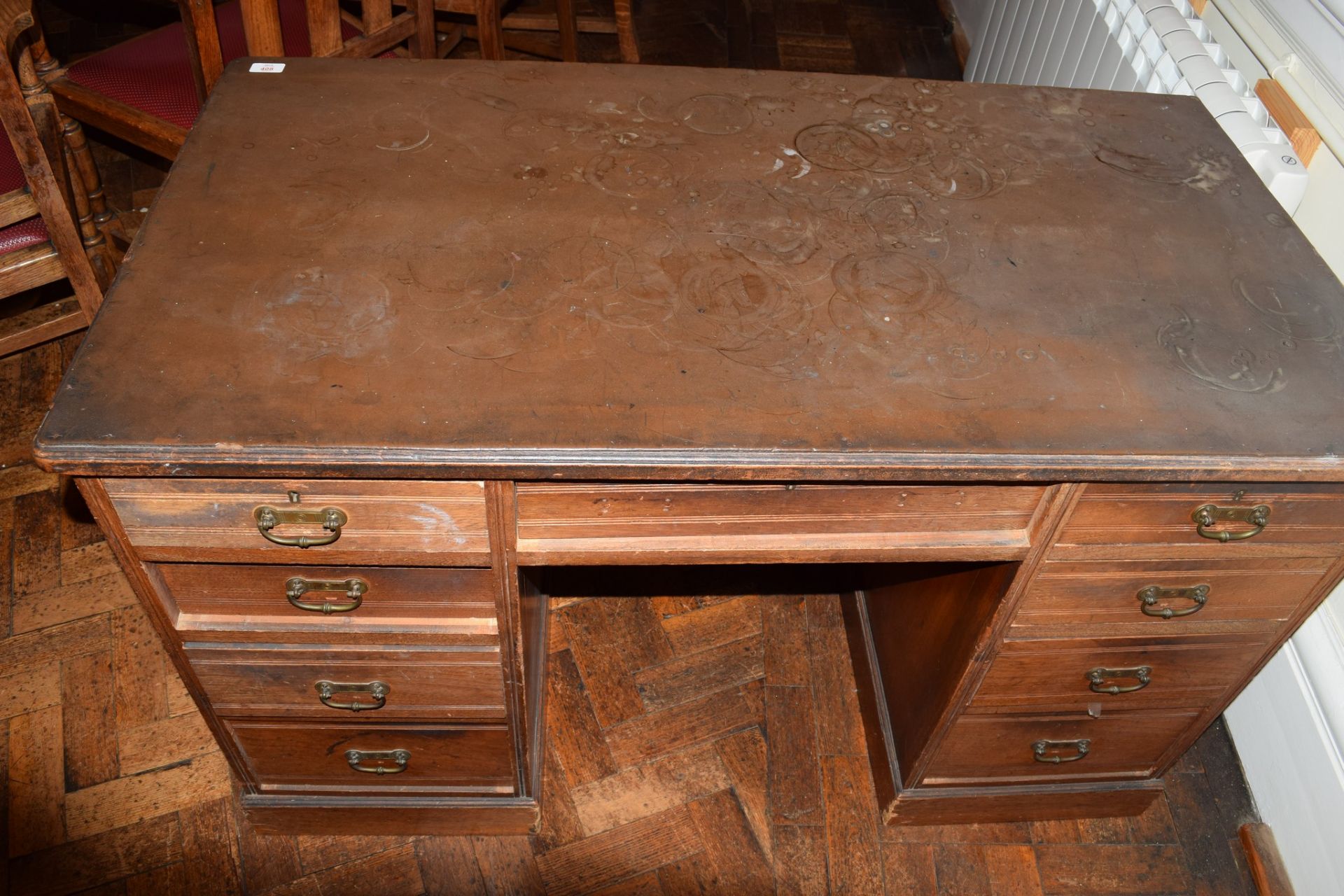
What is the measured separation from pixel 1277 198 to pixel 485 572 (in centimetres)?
131

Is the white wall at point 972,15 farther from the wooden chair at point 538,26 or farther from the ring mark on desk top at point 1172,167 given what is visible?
the ring mark on desk top at point 1172,167

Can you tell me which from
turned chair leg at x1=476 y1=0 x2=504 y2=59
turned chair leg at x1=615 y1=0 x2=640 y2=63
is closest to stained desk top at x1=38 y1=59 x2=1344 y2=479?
turned chair leg at x1=476 y1=0 x2=504 y2=59

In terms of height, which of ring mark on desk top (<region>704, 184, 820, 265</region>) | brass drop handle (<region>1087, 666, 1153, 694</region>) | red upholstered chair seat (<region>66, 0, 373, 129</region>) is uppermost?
ring mark on desk top (<region>704, 184, 820, 265</region>)

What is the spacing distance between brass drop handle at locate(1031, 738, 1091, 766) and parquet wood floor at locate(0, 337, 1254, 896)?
0.77 ft

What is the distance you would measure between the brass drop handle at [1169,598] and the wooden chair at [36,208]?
190 cm

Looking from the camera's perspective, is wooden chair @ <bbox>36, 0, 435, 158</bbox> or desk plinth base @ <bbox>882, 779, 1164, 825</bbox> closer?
desk plinth base @ <bbox>882, 779, 1164, 825</bbox>

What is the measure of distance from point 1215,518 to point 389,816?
1315 mm

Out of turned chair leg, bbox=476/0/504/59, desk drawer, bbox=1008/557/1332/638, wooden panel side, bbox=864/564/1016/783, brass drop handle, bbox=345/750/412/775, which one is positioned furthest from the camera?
turned chair leg, bbox=476/0/504/59

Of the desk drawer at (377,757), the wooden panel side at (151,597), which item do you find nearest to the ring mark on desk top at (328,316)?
the wooden panel side at (151,597)

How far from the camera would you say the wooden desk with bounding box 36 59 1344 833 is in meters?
1.19

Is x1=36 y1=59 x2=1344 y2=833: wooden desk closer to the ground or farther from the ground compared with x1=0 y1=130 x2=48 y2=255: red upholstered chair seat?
farther from the ground

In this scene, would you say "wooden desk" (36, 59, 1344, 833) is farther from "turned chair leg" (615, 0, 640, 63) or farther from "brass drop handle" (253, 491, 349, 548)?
"turned chair leg" (615, 0, 640, 63)

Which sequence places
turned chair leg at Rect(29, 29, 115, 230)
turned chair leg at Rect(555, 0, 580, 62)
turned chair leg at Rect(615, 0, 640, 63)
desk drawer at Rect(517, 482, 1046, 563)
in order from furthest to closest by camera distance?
turned chair leg at Rect(615, 0, 640, 63), turned chair leg at Rect(555, 0, 580, 62), turned chair leg at Rect(29, 29, 115, 230), desk drawer at Rect(517, 482, 1046, 563)

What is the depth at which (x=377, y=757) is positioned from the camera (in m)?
1.65
